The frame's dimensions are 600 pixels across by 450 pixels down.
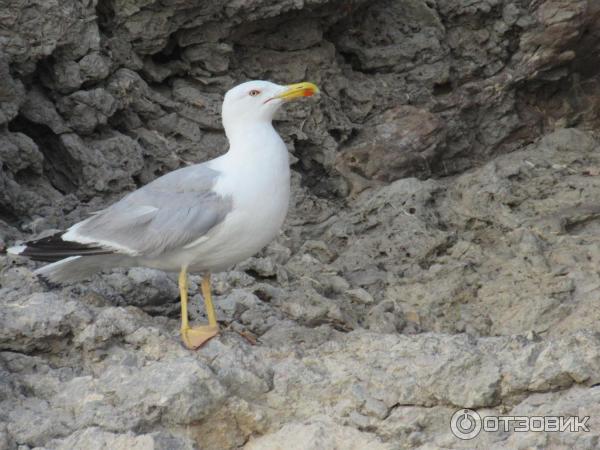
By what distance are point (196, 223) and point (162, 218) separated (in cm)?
20

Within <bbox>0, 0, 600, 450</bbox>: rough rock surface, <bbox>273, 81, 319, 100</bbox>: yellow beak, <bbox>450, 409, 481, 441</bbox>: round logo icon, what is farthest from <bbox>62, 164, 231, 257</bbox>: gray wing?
<bbox>450, 409, 481, 441</bbox>: round logo icon

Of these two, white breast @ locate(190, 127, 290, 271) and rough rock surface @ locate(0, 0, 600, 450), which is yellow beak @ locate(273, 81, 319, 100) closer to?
white breast @ locate(190, 127, 290, 271)

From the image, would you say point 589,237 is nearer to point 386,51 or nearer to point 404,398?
point 386,51

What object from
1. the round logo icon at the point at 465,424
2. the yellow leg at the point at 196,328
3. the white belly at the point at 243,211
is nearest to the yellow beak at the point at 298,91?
the white belly at the point at 243,211

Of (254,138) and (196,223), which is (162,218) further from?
(254,138)

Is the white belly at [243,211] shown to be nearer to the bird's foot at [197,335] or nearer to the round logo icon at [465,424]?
the bird's foot at [197,335]

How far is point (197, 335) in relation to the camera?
16.4ft

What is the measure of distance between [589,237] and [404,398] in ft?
9.44

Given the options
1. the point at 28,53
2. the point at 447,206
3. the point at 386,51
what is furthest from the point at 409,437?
the point at 386,51

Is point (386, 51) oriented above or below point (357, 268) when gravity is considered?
above

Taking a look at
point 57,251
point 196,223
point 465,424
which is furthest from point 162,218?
point 465,424

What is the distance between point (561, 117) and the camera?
8258 millimetres

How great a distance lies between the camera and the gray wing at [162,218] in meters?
5.14

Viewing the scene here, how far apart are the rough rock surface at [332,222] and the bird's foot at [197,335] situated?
5 cm
